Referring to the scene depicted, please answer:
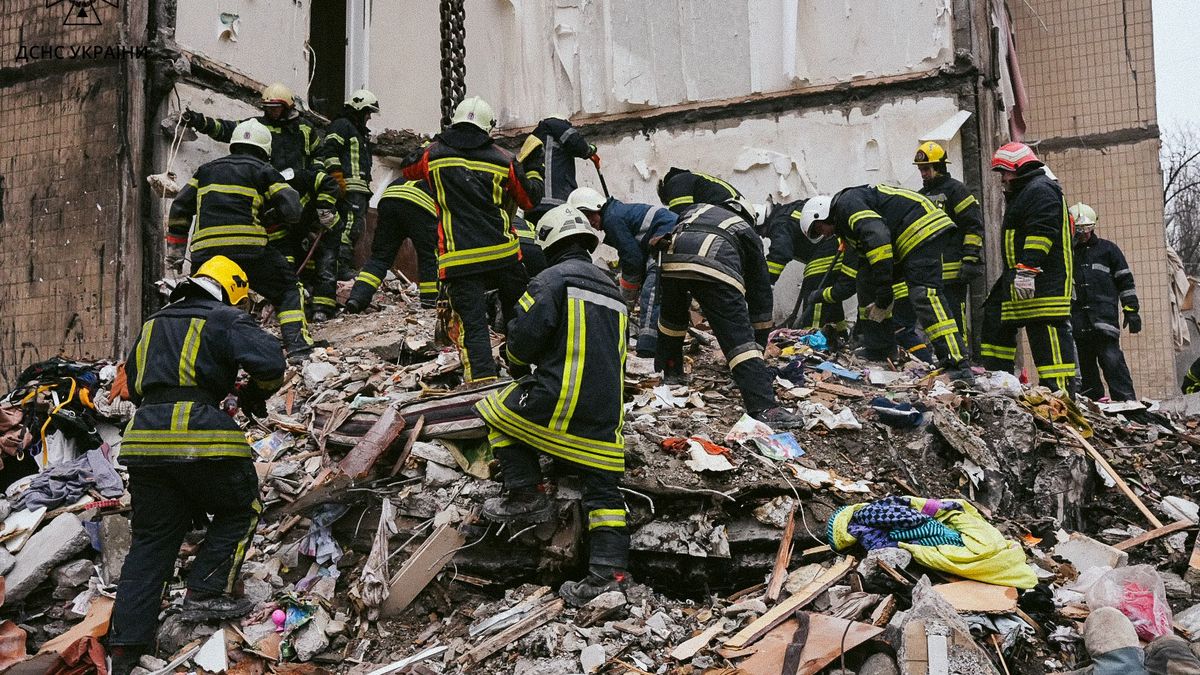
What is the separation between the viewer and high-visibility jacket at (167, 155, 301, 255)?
6.54 metres

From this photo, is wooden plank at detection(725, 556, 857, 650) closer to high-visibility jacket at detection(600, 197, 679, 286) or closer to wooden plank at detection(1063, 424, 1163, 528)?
wooden plank at detection(1063, 424, 1163, 528)

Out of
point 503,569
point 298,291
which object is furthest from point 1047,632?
point 298,291

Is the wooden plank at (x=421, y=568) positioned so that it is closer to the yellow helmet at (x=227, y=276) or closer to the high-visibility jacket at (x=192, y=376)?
the high-visibility jacket at (x=192, y=376)

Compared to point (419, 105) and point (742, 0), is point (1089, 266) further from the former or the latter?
point (419, 105)

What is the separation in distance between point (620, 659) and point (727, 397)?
243cm

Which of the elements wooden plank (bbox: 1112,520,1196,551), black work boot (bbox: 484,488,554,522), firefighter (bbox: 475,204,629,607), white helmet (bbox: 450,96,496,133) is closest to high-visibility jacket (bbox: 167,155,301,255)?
white helmet (bbox: 450,96,496,133)

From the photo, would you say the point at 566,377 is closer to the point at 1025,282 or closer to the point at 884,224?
the point at 884,224

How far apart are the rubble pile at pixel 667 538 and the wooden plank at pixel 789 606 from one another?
0.01 metres

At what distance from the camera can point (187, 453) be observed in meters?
4.19

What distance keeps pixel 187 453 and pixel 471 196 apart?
7.67 feet

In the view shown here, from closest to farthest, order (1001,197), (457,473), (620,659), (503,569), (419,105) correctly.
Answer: (620,659) < (503,569) < (457,473) < (1001,197) < (419,105)

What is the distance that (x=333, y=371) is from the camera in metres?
6.57

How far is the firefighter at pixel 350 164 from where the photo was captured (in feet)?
27.6

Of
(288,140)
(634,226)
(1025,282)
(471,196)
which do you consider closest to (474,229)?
(471,196)
